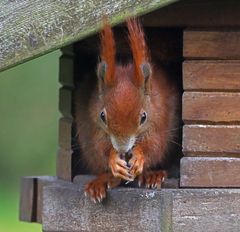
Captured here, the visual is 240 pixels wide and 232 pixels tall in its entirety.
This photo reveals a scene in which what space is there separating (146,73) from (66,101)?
579 mm

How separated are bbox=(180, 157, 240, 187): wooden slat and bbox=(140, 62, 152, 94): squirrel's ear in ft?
0.92

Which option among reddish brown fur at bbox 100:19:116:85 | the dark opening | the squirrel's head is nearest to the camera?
reddish brown fur at bbox 100:19:116:85

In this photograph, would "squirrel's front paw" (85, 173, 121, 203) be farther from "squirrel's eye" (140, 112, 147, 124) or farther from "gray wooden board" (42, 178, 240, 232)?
"squirrel's eye" (140, 112, 147, 124)

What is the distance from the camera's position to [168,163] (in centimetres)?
433

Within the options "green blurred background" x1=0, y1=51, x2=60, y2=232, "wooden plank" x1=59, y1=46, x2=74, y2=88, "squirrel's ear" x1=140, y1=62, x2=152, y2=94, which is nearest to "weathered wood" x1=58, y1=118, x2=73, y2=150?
"wooden plank" x1=59, y1=46, x2=74, y2=88

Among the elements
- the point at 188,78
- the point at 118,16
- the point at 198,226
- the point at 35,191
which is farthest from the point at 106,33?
the point at 35,191

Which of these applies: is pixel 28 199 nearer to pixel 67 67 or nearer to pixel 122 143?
pixel 67 67

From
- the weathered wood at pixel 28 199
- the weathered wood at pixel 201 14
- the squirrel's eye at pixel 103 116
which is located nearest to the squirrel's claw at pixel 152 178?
the squirrel's eye at pixel 103 116

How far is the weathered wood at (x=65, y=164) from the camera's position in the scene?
4395 millimetres

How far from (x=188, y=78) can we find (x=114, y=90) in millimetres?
246

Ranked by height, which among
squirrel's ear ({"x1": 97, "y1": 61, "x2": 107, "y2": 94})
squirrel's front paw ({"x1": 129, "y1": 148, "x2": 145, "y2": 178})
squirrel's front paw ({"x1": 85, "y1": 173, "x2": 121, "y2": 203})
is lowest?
squirrel's front paw ({"x1": 85, "y1": 173, "x2": 121, "y2": 203})

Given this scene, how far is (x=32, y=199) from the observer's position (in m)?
4.63

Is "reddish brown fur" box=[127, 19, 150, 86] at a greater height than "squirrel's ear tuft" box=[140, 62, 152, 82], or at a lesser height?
greater

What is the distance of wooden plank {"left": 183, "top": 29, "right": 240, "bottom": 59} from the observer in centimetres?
399
